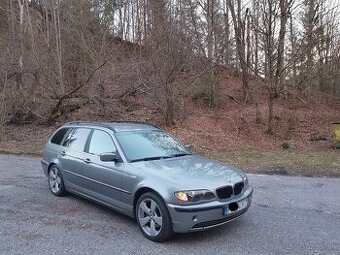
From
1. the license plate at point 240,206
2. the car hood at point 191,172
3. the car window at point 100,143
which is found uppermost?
the car window at point 100,143

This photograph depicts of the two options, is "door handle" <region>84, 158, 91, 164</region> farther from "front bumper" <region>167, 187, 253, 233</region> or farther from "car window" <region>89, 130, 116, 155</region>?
"front bumper" <region>167, 187, 253, 233</region>

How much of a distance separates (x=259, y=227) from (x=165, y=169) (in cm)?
161

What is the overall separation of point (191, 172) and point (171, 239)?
914 millimetres

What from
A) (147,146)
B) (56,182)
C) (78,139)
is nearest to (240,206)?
(147,146)

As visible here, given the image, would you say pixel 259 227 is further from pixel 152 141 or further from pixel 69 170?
pixel 69 170

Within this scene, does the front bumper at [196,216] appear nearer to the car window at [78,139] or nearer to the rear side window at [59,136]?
the car window at [78,139]

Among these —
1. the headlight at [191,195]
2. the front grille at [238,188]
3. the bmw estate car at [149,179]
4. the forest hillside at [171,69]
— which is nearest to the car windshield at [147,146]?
the bmw estate car at [149,179]

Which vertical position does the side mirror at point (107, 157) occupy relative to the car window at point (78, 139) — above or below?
below

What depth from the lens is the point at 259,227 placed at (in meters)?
5.41

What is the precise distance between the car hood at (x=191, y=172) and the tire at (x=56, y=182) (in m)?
2.29

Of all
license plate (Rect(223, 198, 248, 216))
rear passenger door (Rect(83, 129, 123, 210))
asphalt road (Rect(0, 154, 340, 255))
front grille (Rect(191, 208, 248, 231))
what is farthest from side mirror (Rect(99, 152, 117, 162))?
license plate (Rect(223, 198, 248, 216))

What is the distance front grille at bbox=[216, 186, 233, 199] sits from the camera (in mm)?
4842

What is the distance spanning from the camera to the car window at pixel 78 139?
664cm

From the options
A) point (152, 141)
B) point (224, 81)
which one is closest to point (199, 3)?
point (224, 81)
